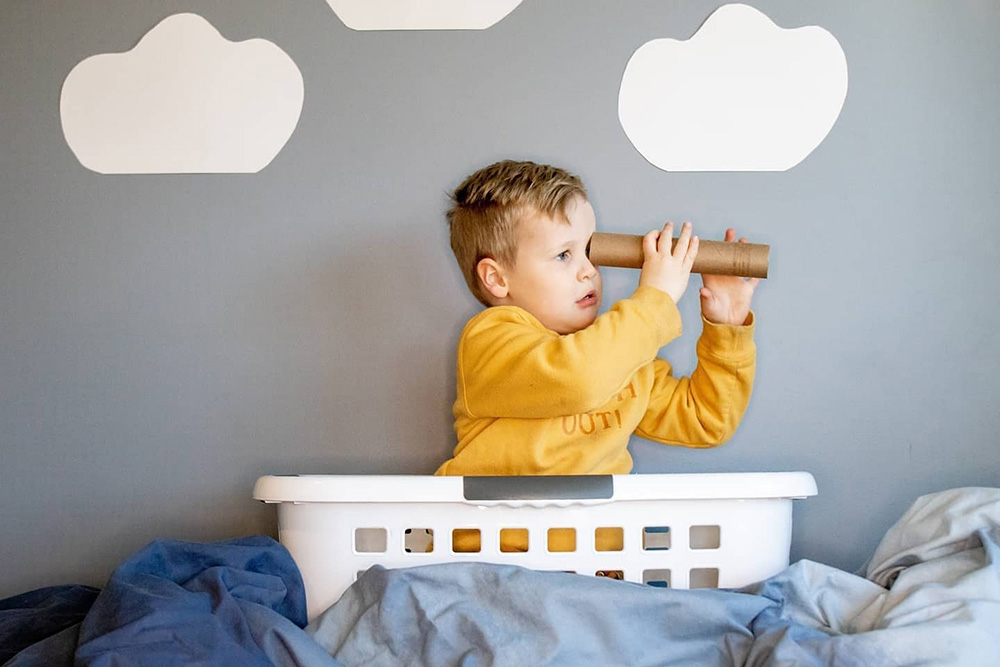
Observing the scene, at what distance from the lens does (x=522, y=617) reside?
36.0 inches

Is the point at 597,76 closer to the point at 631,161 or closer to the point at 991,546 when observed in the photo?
the point at 631,161

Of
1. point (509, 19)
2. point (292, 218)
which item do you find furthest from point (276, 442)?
point (509, 19)

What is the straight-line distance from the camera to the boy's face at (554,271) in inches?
47.2

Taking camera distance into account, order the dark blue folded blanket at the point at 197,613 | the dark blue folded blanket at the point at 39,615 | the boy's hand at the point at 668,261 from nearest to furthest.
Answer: the dark blue folded blanket at the point at 197,613 → the dark blue folded blanket at the point at 39,615 → the boy's hand at the point at 668,261

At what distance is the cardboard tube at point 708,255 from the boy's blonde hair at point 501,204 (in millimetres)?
72

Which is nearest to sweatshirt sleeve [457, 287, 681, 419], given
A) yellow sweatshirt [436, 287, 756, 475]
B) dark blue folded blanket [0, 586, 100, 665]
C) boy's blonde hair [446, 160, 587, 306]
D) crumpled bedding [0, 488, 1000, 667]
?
yellow sweatshirt [436, 287, 756, 475]

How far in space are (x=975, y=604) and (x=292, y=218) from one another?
99 centimetres

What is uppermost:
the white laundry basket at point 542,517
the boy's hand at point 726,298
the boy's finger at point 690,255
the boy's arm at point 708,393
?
the boy's finger at point 690,255

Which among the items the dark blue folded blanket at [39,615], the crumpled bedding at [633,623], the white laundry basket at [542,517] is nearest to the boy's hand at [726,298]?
the white laundry basket at [542,517]

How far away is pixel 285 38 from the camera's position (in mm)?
1390

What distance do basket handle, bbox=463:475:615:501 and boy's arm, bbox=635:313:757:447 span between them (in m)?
0.27

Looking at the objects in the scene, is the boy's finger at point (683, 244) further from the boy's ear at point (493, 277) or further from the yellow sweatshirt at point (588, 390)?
the boy's ear at point (493, 277)

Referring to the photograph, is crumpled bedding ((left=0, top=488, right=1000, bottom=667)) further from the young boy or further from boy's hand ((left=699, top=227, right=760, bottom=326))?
boy's hand ((left=699, top=227, right=760, bottom=326))

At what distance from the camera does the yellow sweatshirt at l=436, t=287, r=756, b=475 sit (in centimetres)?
108
